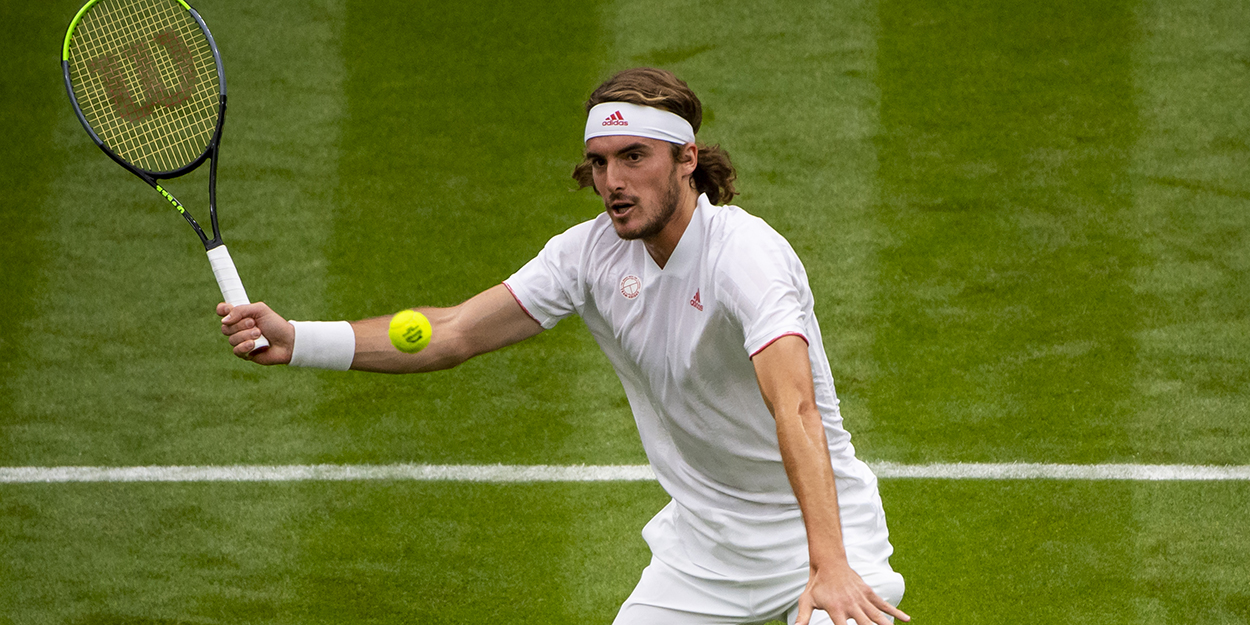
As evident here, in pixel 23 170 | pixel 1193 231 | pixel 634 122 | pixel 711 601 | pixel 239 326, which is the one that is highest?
pixel 634 122

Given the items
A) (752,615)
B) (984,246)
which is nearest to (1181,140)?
(984,246)

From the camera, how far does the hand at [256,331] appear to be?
422 cm

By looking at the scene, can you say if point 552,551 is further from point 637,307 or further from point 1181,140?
point 1181,140

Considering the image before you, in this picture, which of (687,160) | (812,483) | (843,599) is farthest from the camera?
(687,160)

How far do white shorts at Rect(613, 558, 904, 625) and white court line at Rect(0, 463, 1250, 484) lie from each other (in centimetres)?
233

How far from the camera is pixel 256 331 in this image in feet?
14.1

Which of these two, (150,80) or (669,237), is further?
(150,80)

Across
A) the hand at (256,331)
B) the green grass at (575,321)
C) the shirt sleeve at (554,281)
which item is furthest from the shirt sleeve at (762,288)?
the green grass at (575,321)

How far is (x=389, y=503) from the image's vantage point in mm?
6684

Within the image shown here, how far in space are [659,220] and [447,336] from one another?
869 millimetres

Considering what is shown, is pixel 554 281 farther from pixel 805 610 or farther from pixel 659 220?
pixel 805 610

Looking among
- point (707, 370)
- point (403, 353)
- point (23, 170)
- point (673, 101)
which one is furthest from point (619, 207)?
point (23, 170)

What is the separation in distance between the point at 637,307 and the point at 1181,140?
5.45 metres

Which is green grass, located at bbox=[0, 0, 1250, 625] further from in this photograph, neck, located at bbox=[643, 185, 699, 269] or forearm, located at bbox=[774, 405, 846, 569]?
forearm, located at bbox=[774, 405, 846, 569]
